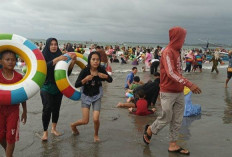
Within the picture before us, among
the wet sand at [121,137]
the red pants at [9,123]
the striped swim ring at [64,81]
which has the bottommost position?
the wet sand at [121,137]

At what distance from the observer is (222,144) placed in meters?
4.77

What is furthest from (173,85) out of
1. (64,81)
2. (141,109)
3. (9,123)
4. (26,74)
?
A: (141,109)

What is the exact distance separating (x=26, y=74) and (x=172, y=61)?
6.97 feet

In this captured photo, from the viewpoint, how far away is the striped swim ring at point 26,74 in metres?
3.64

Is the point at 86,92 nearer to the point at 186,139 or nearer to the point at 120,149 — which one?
the point at 120,149

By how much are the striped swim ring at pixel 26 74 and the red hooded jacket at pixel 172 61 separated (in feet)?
5.89

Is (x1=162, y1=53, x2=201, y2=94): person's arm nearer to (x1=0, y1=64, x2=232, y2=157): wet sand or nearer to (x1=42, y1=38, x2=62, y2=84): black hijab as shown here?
(x1=0, y1=64, x2=232, y2=157): wet sand

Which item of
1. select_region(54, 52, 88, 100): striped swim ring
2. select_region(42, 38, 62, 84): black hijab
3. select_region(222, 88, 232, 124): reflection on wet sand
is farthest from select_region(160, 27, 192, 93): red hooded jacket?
select_region(222, 88, 232, 124): reflection on wet sand

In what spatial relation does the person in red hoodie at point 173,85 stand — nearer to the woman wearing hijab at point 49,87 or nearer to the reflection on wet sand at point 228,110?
the woman wearing hijab at point 49,87

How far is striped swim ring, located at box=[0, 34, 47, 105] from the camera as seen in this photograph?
3.64m

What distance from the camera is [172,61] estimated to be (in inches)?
163

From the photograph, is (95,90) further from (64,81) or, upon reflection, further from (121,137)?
(121,137)

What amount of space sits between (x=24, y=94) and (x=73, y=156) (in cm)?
120

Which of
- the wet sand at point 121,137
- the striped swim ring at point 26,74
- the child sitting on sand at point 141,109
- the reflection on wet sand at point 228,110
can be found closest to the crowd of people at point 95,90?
the striped swim ring at point 26,74
